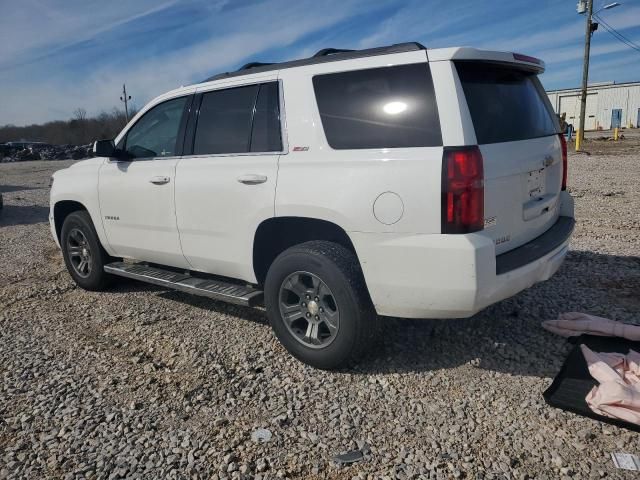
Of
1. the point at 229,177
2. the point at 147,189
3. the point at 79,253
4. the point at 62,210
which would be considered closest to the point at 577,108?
the point at 62,210

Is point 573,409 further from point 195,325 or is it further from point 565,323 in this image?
point 195,325

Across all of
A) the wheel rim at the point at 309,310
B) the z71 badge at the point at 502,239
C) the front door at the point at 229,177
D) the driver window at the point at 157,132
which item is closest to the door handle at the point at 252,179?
the front door at the point at 229,177

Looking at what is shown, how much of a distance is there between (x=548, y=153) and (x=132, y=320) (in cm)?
371

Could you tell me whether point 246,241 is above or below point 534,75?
below

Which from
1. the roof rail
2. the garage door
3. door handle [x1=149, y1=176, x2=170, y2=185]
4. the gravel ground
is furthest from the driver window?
the garage door

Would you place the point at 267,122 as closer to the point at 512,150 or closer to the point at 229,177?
the point at 229,177

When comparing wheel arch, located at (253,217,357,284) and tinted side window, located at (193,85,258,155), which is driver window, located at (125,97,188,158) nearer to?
tinted side window, located at (193,85,258,155)

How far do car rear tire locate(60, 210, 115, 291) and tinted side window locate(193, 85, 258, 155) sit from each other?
1780 mm

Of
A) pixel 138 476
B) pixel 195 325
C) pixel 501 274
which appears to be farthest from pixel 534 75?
pixel 138 476

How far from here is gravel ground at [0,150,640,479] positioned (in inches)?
105

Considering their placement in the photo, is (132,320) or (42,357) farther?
(132,320)

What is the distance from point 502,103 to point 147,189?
2944 millimetres

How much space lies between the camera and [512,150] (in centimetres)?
321

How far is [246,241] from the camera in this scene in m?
3.84
